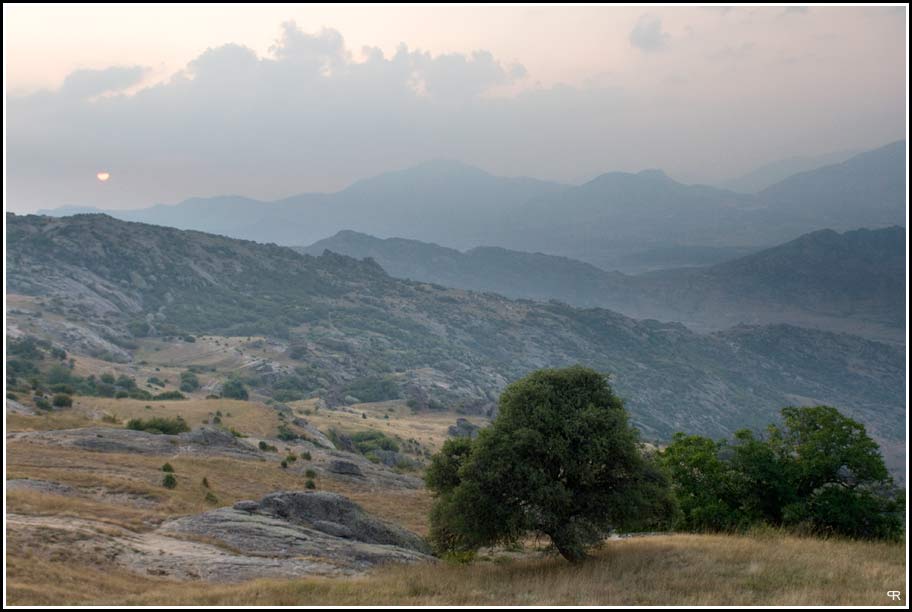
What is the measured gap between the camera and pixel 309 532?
2772 centimetres

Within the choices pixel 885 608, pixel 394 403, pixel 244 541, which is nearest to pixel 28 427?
pixel 244 541

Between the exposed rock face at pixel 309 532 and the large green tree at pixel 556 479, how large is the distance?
11.4 ft

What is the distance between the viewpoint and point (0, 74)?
55.0 ft

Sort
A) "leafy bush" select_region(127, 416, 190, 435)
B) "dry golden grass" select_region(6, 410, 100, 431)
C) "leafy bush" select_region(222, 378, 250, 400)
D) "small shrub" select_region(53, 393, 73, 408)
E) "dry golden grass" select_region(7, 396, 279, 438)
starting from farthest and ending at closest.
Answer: "leafy bush" select_region(222, 378, 250, 400)
"dry golden grass" select_region(7, 396, 279, 438)
"small shrub" select_region(53, 393, 73, 408)
"leafy bush" select_region(127, 416, 190, 435)
"dry golden grass" select_region(6, 410, 100, 431)

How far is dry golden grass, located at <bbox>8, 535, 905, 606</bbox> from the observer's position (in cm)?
1842

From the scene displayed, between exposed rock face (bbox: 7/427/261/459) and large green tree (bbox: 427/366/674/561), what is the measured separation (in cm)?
2476

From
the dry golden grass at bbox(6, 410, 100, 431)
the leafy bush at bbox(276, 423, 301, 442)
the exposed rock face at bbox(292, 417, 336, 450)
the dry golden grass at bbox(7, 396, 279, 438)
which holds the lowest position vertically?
the exposed rock face at bbox(292, 417, 336, 450)

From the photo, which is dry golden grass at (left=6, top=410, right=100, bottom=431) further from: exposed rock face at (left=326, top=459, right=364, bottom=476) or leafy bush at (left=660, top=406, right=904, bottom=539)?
leafy bush at (left=660, top=406, right=904, bottom=539)

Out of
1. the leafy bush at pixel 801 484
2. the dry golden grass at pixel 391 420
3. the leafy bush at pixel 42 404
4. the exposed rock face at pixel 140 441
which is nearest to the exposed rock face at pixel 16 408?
the leafy bush at pixel 42 404

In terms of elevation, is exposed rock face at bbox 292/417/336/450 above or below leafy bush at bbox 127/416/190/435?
below

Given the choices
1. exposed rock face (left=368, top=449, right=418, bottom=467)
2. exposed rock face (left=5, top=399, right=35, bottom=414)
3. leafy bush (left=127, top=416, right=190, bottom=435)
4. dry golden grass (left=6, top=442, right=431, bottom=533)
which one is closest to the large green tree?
dry golden grass (left=6, top=442, right=431, bottom=533)

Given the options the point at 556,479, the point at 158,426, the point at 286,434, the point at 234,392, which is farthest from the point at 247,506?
the point at 234,392

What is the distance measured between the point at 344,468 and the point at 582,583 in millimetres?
31638

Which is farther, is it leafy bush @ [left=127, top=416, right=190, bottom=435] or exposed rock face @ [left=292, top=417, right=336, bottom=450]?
exposed rock face @ [left=292, top=417, right=336, bottom=450]
